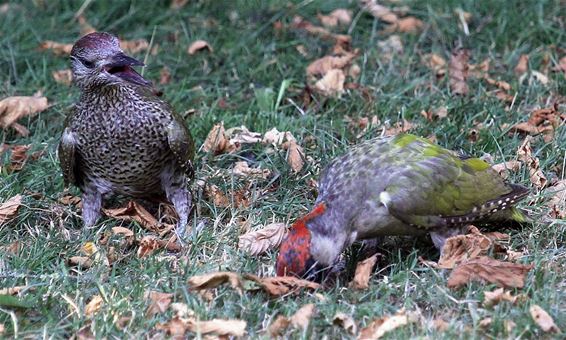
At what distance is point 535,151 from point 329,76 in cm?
190

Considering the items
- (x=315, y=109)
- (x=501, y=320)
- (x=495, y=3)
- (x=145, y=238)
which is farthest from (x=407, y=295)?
(x=495, y=3)

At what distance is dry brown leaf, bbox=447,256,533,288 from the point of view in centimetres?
529

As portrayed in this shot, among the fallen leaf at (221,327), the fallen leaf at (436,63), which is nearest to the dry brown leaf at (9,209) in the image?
the fallen leaf at (221,327)

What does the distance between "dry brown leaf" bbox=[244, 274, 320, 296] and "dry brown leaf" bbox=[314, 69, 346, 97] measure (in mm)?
3046

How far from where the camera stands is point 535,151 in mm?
7016

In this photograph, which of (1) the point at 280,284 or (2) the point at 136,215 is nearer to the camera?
(1) the point at 280,284

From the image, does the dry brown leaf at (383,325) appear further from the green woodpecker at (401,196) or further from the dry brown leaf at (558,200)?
the dry brown leaf at (558,200)

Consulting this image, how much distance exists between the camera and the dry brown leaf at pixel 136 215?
21.5ft

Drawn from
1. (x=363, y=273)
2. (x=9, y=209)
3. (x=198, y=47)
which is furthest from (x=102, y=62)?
(x=198, y=47)

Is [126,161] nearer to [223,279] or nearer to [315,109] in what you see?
[223,279]

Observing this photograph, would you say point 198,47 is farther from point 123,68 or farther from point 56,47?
point 123,68

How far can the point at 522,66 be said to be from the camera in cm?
842

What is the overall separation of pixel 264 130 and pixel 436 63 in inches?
68.3

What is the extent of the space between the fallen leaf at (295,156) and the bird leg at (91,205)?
128 centimetres
